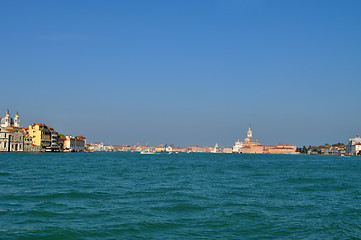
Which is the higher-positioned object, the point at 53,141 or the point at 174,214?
the point at 53,141

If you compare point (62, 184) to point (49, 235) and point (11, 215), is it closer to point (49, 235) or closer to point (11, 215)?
point (11, 215)

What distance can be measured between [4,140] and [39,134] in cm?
1486

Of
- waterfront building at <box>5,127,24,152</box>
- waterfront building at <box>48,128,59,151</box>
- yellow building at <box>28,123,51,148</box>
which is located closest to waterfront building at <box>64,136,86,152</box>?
waterfront building at <box>48,128,59,151</box>

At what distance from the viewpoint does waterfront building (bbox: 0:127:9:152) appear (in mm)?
112938

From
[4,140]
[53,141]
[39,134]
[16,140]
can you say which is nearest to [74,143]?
[53,141]

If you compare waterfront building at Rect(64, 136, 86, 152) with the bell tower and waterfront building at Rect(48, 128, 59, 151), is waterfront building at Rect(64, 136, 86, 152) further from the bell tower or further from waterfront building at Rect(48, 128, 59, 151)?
waterfront building at Rect(48, 128, 59, 151)

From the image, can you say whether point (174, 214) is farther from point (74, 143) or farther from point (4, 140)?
point (74, 143)

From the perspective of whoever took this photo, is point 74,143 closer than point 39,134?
No

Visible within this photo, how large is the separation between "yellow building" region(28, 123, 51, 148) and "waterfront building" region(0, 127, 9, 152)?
1203cm

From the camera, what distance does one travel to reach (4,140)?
11381cm

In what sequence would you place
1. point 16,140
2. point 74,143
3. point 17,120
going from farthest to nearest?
point 74,143 < point 17,120 < point 16,140

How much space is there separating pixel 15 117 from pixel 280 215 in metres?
160

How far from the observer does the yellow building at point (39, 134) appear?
126875 millimetres

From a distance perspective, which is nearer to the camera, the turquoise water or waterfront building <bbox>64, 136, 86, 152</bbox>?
the turquoise water
